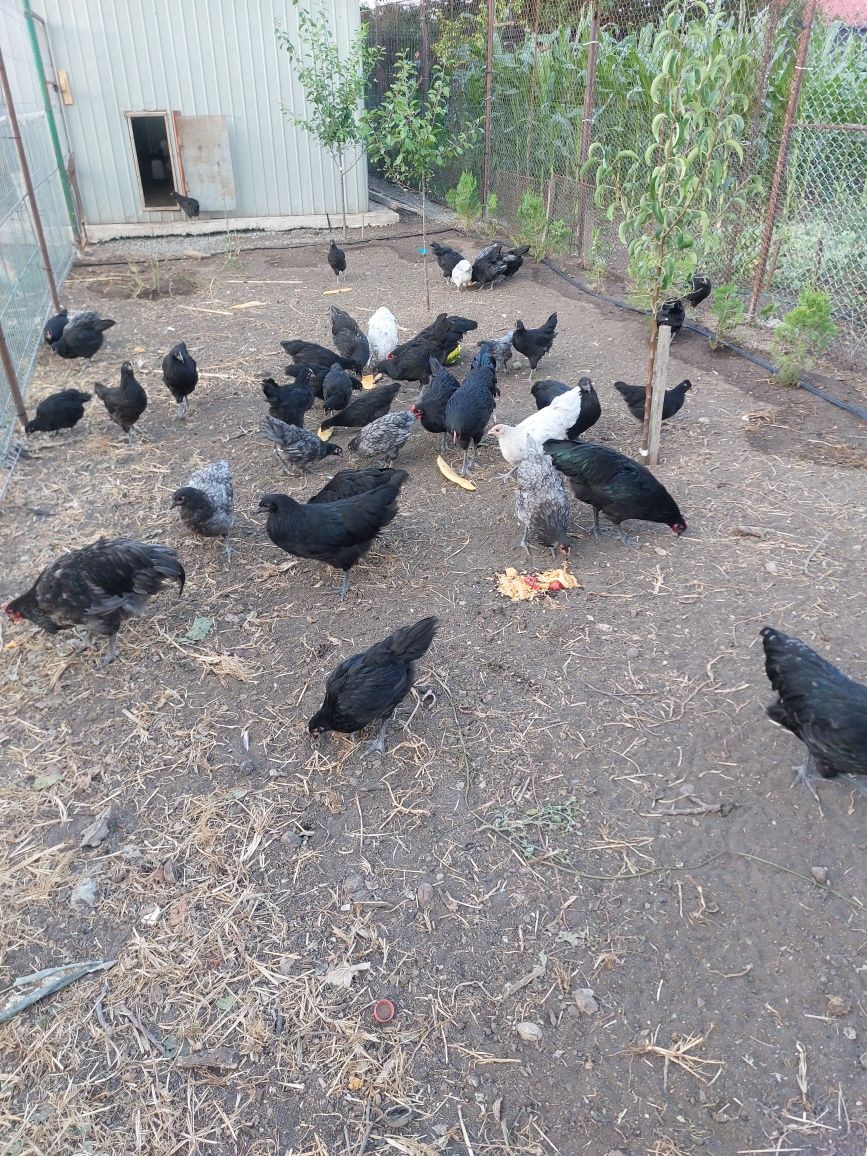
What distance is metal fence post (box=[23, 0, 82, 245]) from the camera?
12008mm

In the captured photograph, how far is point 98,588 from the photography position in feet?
14.1

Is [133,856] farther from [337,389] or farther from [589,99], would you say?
[589,99]

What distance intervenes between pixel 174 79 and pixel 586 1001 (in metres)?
16.6

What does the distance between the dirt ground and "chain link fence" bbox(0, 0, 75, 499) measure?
2.57 m

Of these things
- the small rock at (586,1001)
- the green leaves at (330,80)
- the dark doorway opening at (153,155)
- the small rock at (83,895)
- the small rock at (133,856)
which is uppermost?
the green leaves at (330,80)

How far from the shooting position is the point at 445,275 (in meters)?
12.0

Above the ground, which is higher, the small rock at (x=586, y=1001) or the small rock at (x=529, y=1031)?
the small rock at (x=586, y=1001)

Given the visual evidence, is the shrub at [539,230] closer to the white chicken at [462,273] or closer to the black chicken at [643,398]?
the white chicken at [462,273]

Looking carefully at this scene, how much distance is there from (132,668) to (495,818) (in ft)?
7.74

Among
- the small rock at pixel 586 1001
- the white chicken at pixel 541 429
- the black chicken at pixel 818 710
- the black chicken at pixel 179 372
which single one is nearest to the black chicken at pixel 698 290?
the white chicken at pixel 541 429

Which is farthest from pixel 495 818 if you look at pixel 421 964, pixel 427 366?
pixel 427 366

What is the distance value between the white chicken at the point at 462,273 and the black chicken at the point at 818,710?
30.3 feet

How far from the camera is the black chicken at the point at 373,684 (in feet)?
11.9

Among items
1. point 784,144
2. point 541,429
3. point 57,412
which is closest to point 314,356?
point 57,412
